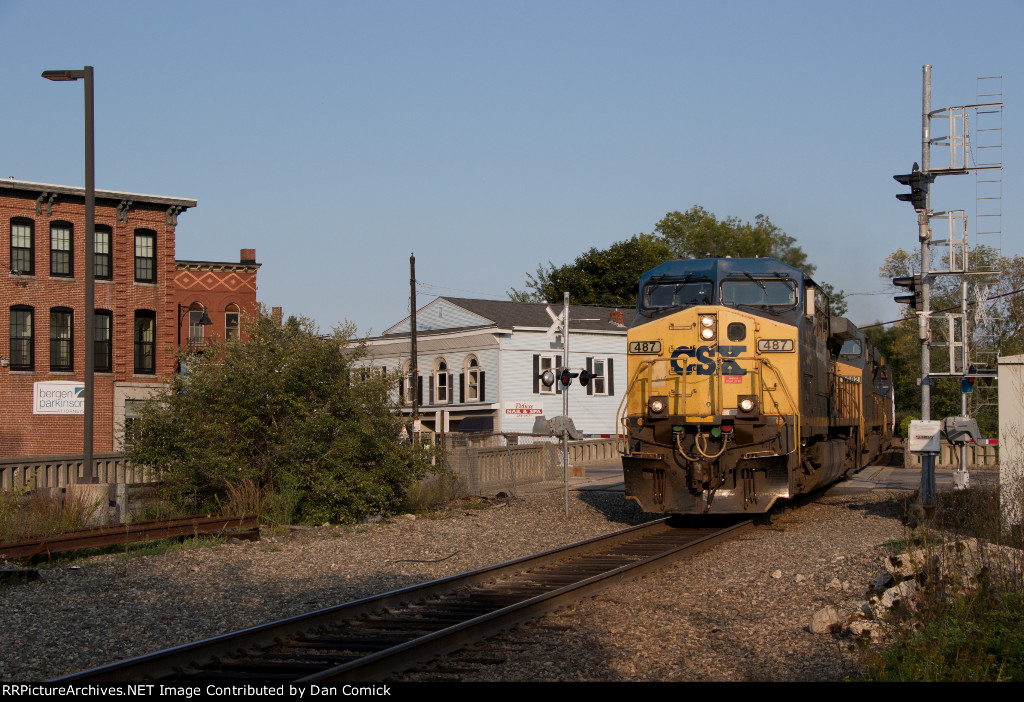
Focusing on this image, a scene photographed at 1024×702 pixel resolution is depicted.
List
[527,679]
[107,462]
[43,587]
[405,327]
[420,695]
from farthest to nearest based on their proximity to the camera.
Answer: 1. [405,327]
2. [107,462]
3. [43,587]
4. [527,679]
5. [420,695]

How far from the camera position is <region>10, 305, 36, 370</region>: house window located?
31219 mm

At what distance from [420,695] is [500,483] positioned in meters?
18.2

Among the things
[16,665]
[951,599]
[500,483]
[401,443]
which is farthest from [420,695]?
[500,483]

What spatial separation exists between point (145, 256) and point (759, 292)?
1014 inches

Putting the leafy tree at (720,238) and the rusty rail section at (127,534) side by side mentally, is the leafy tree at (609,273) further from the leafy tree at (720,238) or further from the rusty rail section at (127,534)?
the rusty rail section at (127,534)

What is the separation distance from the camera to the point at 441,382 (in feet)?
154

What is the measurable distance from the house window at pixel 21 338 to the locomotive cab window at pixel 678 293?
24.3m

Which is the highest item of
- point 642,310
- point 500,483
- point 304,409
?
point 642,310

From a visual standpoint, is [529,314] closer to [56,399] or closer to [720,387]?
[56,399]

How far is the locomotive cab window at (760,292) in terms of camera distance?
14469 mm

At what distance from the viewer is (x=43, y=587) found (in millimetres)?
10023

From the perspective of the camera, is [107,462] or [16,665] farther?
[107,462]

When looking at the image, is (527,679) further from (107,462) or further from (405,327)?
(405,327)

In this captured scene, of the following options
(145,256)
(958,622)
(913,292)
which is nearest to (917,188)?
(913,292)
